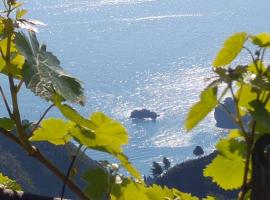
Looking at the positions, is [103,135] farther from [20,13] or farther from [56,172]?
[20,13]

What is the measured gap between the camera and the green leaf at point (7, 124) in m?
0.69

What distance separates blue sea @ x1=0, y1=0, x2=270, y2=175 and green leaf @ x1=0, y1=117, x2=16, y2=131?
38.2ft

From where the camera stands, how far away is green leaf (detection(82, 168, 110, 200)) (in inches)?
26.0

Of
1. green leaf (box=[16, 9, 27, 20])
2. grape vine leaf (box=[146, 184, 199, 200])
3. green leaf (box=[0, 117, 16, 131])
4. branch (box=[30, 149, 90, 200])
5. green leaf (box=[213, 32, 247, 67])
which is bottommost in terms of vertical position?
grape vine leaf (box=[146, 184, 199, 200])

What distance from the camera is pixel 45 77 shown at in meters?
0.57

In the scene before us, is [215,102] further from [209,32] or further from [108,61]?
[209,32]

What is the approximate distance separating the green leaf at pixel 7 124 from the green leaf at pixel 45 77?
112mm

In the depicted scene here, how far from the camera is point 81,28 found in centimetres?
2881

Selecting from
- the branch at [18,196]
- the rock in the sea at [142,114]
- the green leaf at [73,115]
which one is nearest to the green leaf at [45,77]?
the green leaf at [73,115]

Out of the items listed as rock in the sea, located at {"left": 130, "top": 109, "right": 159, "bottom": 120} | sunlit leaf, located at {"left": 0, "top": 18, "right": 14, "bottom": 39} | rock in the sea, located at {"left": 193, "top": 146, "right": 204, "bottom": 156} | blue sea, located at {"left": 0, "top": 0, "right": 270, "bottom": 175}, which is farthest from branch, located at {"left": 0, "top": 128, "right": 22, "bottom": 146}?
rock in the sea, located at {"left": 130, "top": 109, "right": 159, "bottom": 120}

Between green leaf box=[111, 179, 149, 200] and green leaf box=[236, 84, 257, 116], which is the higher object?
green leaf box=[236, 84, 257, 116]

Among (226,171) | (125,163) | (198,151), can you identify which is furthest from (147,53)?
(125,163)

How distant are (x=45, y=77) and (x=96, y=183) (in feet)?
0.52

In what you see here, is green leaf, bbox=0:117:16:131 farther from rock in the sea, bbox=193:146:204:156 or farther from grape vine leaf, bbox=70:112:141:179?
rock in the sea, bbox=193:146:204:156
